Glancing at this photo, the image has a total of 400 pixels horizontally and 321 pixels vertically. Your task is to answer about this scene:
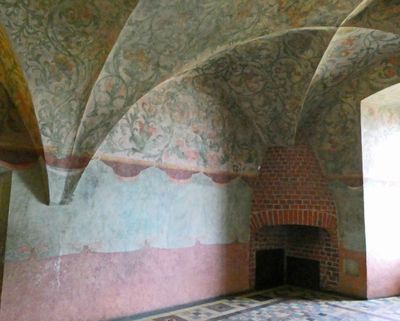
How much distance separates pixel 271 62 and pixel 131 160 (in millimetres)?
2446

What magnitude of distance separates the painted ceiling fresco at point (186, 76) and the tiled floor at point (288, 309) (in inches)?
78.9

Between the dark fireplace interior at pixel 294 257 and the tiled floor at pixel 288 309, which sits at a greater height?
the dark fireplace interior at pixel 294 257

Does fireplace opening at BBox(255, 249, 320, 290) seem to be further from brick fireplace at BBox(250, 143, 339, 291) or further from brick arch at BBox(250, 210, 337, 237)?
brick arch at BBox(250, 210, 337, 237)

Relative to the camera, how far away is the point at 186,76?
5438 mm

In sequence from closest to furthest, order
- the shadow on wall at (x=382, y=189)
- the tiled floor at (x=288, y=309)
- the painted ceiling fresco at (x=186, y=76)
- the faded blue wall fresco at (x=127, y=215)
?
the painted ceiling fresco at (x=186, y=76) < the faded blue wall fresco at (x=127, y=215) < the tiled floor at (x=288, y=309) < the shadow on wall at (x=382, y=189)

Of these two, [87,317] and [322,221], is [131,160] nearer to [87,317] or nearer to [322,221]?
[87,317]

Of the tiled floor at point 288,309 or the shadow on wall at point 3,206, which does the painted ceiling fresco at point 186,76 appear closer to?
the shadow on wall at point 3,206

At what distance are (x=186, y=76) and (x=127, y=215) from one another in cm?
223

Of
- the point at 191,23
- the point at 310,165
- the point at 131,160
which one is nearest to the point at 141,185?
the point at 131,160

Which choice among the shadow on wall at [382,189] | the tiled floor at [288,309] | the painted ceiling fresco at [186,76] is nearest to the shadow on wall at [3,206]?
the painted ceiling fresco at [186,76]

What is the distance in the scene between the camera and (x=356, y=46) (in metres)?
4.77

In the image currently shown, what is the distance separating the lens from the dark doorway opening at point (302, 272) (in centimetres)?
647

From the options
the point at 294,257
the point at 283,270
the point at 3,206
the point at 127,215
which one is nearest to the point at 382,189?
the point at 294,257

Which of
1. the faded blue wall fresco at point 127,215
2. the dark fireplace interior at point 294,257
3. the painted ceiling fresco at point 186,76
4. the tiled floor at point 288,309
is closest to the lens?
the painted ceiling fresco at point 186,76
